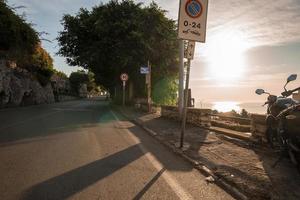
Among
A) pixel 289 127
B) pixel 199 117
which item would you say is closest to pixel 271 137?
pixel 289 127

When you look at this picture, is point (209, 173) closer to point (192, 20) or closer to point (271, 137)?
point (271, 137)

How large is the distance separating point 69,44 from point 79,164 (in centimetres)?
3042

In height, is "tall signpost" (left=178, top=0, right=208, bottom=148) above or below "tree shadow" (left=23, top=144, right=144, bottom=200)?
above

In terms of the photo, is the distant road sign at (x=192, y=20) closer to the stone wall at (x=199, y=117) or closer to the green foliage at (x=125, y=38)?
the stone wall at (x=199, y=117)

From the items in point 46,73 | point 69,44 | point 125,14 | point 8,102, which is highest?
point 125,14

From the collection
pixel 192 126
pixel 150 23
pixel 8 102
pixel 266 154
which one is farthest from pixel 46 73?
pixel 266 154

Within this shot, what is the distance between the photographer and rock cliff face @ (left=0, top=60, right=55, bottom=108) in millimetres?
28594

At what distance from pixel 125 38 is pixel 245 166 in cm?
2530

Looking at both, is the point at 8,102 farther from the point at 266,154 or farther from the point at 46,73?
the point at 266,154

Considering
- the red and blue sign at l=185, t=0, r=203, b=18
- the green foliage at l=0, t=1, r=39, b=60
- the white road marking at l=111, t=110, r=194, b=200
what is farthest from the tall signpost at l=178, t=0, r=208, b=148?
the green foliage at l=0, t=1, r=39, b=60

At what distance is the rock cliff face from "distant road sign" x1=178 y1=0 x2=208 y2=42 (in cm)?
2313

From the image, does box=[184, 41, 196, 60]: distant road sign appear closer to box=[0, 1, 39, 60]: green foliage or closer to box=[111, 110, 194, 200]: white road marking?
box=[111, 110, 194, 200]: white road marking

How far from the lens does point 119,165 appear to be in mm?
6871

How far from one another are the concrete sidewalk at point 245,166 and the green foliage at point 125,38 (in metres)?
20.3
